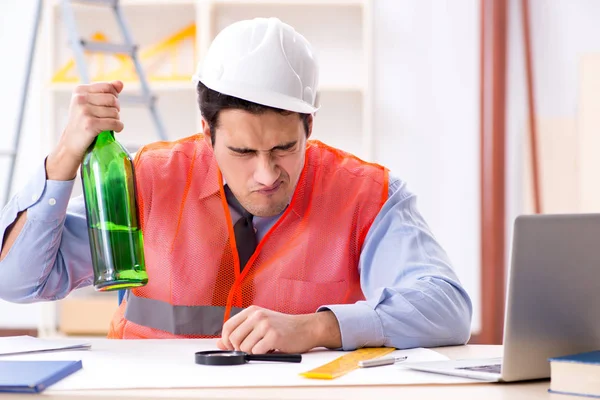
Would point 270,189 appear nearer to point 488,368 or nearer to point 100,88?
point 100,88

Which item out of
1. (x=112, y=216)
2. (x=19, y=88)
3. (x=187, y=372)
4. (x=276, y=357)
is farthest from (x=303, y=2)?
(x=187, y=372)

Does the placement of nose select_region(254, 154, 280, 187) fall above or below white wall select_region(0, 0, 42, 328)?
below

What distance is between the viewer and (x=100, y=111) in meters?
1.48

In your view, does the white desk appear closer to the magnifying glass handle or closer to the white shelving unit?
the magnifying glass handle

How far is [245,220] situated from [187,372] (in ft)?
2.24

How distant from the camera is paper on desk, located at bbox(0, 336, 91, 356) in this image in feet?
4.24

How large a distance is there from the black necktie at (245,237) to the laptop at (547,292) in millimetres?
730

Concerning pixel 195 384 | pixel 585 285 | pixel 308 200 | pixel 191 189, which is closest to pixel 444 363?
pixel 585 285

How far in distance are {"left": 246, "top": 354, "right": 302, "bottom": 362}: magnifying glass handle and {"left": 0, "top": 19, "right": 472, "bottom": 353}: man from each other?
0.95 ft

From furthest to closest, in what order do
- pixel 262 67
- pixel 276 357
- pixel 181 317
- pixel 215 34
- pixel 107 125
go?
pixel 215 34
pixel 181 317
pixel 262 67
pixel 107 125
pixel 276 357

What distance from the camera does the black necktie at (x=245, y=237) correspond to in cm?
172

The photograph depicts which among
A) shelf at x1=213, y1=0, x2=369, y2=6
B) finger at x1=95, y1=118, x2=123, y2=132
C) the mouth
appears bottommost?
the mouth

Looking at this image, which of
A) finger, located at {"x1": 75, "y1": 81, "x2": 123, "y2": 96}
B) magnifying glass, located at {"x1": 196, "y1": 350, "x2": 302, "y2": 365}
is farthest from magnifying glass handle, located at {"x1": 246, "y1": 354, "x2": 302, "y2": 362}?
finger, located at {"x1": 75, "y1": 81, "x2": 123, "y2": 96}

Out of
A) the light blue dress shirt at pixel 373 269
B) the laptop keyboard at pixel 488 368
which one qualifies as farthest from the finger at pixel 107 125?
the laptop keyboard at pixel 488 368
